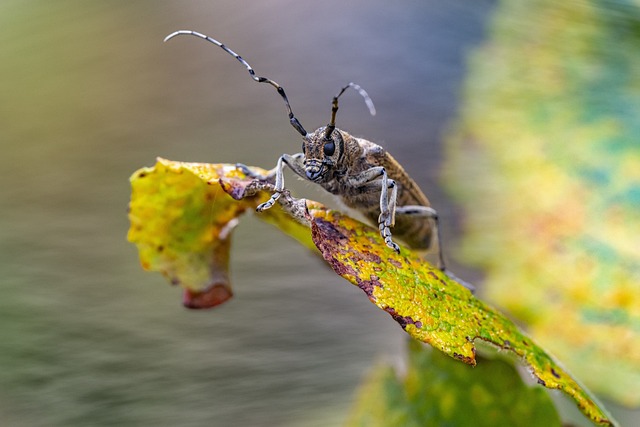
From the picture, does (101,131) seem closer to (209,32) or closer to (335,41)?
(209,32)

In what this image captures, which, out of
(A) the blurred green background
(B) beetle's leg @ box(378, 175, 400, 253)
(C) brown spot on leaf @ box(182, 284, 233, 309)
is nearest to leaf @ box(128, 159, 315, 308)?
(C) brown spot on leaf @ box(182, 284, 233, 309)

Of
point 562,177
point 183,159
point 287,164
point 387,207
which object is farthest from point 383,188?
point 183,159

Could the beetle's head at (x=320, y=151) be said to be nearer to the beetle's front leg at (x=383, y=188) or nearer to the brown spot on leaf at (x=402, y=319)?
the beetle's front leg at (x=383, y=188)

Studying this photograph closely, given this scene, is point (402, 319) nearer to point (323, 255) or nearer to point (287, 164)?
point (323, 255)

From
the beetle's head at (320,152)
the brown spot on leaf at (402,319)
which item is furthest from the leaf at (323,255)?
the beetle's head at (320,152)

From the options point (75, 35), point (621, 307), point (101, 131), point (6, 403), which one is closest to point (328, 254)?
point (621, 307)

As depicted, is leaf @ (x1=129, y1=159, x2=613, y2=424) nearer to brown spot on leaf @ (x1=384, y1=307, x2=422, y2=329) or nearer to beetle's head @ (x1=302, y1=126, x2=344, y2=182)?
brown spot on leaf @ (x1=384, y1=307, x2=422, y2=329)
